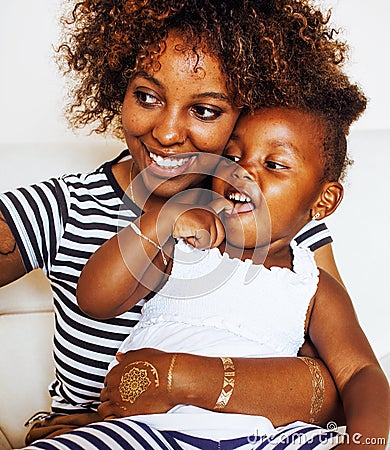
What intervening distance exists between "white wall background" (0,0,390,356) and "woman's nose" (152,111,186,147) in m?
0.52

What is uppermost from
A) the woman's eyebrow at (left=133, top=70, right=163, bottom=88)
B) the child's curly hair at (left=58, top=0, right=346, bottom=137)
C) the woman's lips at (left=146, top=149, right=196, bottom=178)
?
the child's curly hair at (left=58, top=0, right=346, bottom=137)

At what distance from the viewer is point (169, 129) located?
1247mm

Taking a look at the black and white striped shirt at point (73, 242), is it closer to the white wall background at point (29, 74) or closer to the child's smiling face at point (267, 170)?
the child's smiling face at point (267, 170)

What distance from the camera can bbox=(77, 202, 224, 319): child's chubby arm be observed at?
1196 mm

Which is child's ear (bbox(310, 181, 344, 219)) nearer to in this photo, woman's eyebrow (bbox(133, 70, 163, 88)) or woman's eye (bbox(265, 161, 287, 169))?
woman's eye (bbox(265, 161, 287, 169))

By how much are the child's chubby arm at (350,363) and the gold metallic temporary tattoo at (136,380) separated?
272 mm

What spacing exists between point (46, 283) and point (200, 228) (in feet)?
1.89

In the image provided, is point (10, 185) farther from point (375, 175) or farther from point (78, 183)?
point (375, 175)

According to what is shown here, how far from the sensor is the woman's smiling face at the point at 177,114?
4.09 feet

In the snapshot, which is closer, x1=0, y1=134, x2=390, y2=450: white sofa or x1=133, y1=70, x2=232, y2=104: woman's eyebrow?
x1=133, y1=70, x2=232, y2=104: woman's eyebrow

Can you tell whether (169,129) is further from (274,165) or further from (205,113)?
(274,165)

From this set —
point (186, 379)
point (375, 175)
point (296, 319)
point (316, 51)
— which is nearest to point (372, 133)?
point (375, 175)

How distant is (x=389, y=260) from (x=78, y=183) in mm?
735

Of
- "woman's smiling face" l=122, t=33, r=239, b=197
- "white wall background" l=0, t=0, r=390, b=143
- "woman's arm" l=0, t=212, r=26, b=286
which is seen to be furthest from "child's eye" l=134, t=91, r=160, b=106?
"white wall background" l=0, t=0, r=390, b=143
